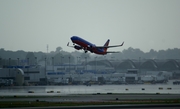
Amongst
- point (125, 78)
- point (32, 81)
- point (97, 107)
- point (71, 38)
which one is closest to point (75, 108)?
point (97, 107)

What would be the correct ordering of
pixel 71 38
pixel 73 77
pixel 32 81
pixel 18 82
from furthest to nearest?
pixel 73 77, pixel 32 81, pixel 18 82, pixel 71 38

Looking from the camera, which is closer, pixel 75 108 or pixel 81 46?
pixel 75 108

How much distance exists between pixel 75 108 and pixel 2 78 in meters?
99.9

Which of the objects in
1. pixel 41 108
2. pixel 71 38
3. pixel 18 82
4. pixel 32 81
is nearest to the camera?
pixel 41 108

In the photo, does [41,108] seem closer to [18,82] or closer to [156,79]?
[18,82]

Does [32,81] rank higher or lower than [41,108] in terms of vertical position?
higher

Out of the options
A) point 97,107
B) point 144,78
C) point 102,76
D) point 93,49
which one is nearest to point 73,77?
point 102,76

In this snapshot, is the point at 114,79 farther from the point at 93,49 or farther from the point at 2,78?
the point at 93,49

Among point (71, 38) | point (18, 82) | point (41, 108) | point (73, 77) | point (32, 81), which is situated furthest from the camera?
point (73, 77)

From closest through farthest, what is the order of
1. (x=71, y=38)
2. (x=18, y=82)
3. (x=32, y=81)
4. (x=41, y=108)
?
(x=41, y=108) → (x=71, y=38) → (x=18, y=82) → (x=32, y=81)

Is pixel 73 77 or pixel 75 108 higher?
pixel 73 77

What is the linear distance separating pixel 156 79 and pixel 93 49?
9584 centimetres

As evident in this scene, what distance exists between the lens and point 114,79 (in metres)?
183

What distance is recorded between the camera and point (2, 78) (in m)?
156
